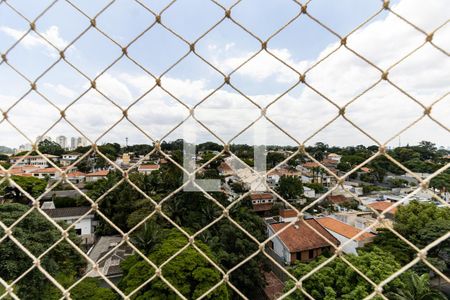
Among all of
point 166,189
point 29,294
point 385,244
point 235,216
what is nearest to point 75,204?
point 166,189

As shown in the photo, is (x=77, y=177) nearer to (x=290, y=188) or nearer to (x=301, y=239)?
(x=290, y=188)

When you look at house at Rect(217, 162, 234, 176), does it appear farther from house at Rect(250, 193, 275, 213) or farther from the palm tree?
the palm tree

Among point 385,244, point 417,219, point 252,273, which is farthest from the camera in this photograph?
point 417,219

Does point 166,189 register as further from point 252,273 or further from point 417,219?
point 417,219

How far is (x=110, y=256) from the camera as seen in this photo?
220 inches

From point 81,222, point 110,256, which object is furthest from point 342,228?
point 81,222

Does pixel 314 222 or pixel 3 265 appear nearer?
pixel 3 265

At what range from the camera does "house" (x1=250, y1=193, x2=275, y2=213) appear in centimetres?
1393

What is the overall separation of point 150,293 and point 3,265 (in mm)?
2180

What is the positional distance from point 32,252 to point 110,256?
1326mm

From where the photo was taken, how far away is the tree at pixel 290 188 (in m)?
14.8

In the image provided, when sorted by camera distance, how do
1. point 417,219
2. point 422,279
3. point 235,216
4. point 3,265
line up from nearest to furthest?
point 3,265 < point 422,279 < point 235,216 < point 417,219

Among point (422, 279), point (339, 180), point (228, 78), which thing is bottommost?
point (422, 279)

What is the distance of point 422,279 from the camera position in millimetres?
4637
